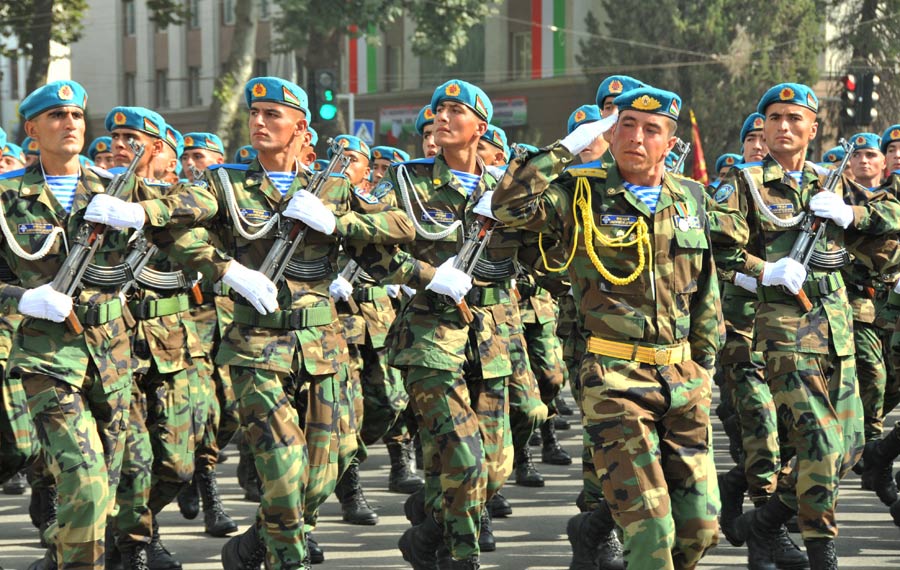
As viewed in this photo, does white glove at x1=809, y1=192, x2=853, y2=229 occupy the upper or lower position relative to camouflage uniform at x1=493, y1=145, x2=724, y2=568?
upper

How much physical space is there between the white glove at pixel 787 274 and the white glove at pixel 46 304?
319 centimetres

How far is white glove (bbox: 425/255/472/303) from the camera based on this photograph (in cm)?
695

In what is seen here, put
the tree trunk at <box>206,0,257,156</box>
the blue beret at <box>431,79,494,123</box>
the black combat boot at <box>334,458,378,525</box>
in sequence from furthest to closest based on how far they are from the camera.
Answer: the tree trunk at <box>206,0,257,156</box> < the black combat boot at <box>334,458,378,525</box> < the blue beret at <box>431,79,494,123</box>

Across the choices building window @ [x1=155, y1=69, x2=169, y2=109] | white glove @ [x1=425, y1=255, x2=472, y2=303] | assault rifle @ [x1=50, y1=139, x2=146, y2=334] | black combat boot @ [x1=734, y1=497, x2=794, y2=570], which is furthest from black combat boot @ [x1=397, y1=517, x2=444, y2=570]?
building window @ [x1=155, y1=69, x2=169, y2=109]

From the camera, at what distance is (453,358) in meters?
7.02

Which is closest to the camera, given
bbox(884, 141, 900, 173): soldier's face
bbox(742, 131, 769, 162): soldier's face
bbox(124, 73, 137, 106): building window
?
bbox(742, 131, 769, 162): soldier's face

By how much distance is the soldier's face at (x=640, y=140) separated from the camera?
5.86 m

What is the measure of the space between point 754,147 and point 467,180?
11.1 feet

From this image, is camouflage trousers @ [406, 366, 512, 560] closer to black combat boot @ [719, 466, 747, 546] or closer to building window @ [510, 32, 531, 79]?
black combat boot @ [719, 466, 747, 546]

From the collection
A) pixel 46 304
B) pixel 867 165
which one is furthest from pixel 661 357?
pixel 867 165

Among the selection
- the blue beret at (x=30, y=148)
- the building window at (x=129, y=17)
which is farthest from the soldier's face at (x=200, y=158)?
the building window at (x=129, y=17)

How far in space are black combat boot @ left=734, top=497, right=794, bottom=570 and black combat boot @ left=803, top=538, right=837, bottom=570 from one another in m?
0.37

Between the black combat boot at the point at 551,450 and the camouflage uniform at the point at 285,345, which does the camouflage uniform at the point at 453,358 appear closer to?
the camouflage uniform at the point at 285,345

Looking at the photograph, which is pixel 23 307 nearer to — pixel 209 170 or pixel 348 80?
pixel 209 170
